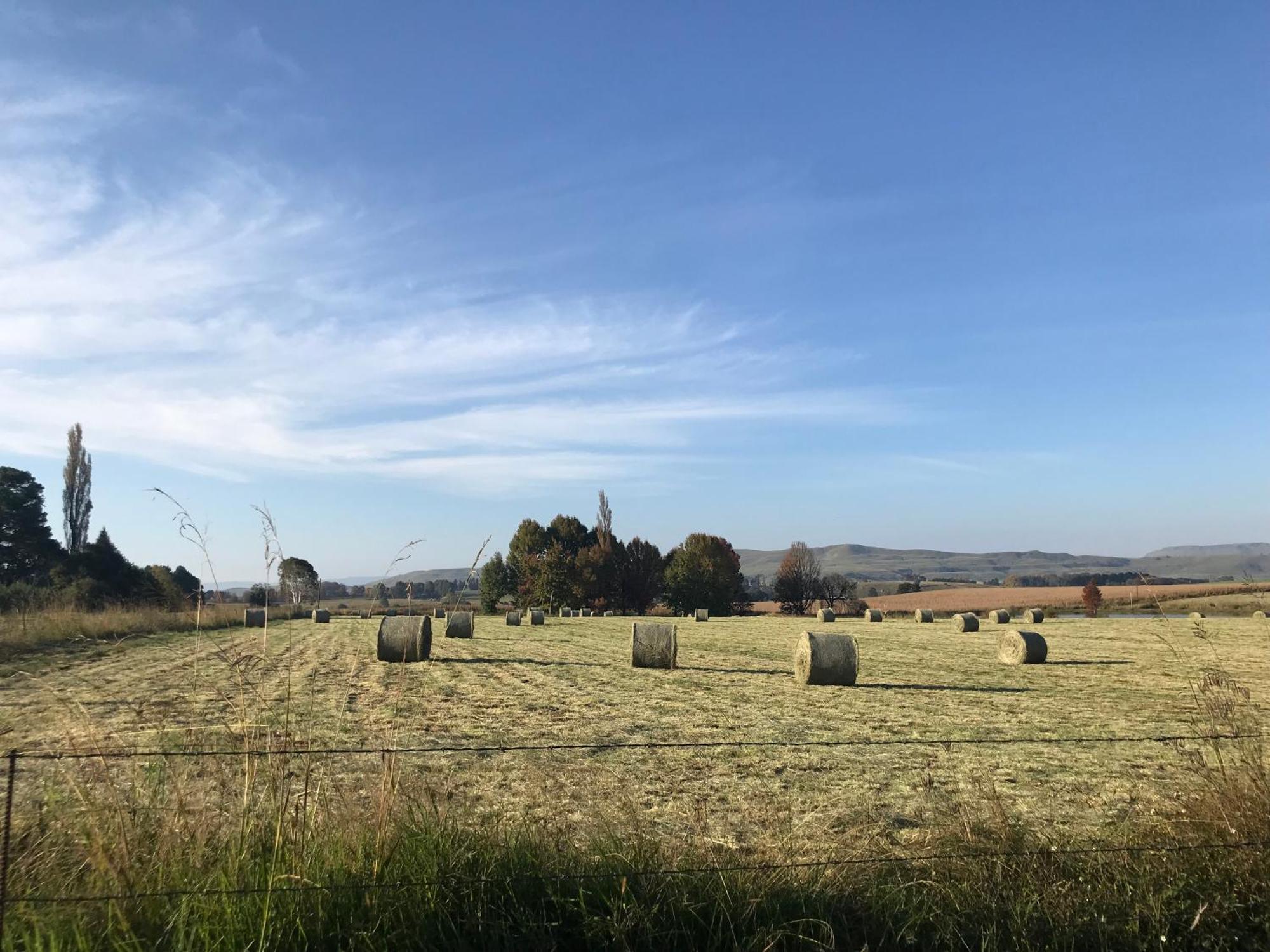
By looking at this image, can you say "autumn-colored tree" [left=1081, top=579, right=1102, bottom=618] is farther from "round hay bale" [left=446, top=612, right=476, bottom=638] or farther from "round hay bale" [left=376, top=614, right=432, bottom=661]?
"round hay bale" [left=376, top=614, right=432, bottom=661]

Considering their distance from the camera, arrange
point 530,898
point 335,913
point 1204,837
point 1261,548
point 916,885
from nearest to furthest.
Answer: point 335,913 < point 530,898 < point 916,885 < point 1204,837 < point 1261,548

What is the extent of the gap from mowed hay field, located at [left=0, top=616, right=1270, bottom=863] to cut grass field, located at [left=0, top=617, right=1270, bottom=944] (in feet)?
0.19

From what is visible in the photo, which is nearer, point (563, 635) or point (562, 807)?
point (562, 807)

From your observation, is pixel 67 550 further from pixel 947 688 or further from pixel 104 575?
pixel 947 688

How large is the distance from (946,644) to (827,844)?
26383mm

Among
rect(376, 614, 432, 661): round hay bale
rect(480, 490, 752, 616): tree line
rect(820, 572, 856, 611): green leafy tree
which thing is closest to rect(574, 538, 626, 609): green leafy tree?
rect(480, 490, 752, 616): tree line

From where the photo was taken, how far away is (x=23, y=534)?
176 ft

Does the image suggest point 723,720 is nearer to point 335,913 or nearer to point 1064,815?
point 1064,815

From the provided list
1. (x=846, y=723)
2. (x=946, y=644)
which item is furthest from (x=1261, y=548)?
(x=846, y=723)

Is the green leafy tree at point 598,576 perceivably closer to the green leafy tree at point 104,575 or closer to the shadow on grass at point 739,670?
the green leafy tree at point 104,575

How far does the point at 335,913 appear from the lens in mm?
3764

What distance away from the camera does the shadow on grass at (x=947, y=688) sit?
656 inches

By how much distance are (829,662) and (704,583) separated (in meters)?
64.7

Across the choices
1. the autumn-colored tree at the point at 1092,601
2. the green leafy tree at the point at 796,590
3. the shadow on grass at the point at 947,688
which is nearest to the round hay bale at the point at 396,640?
the shadow on grass at the point at 947,688
